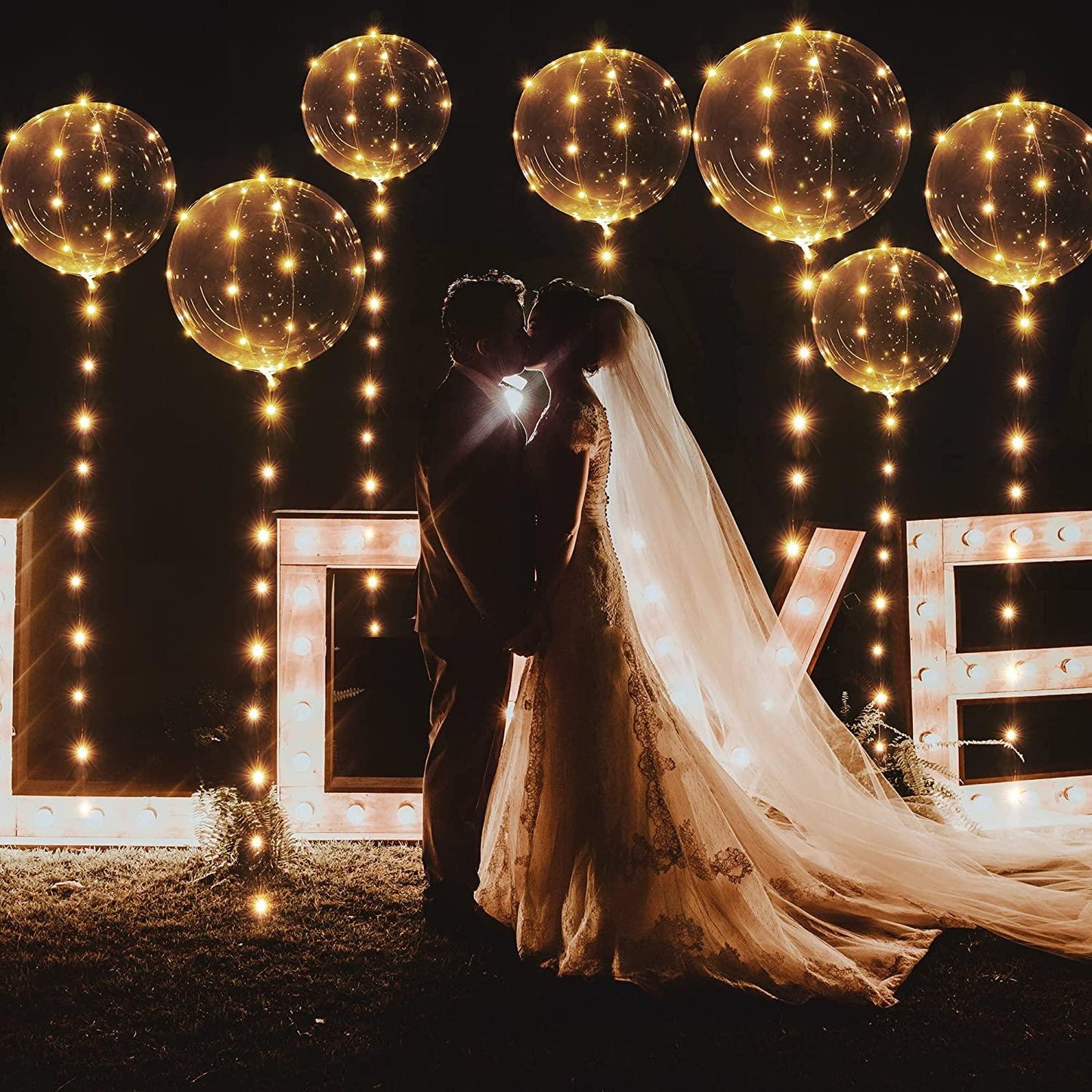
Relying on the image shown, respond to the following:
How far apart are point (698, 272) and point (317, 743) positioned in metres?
2.43

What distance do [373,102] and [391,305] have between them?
91cm

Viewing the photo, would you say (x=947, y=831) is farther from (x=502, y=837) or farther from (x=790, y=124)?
(x=790, y=124)

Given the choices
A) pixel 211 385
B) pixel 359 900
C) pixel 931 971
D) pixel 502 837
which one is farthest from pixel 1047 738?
pixel 211 385

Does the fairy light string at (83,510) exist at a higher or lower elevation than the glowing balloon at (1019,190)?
lower

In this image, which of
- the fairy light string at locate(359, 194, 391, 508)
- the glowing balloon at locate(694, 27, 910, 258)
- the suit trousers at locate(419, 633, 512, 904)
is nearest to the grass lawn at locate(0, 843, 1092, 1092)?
the suit trousers at locate(419, 633, 512, 904)

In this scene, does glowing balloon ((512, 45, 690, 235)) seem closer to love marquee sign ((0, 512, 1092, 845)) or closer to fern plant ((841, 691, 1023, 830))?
love marquee sign ((0, 512, 1092, 845))

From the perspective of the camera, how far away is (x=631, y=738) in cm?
246

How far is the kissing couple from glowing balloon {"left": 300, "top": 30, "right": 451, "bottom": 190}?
0.78 m

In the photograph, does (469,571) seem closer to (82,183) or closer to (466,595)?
(466,595)

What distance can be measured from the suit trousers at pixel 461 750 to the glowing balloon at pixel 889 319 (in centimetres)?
166

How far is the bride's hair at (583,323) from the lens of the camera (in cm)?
263

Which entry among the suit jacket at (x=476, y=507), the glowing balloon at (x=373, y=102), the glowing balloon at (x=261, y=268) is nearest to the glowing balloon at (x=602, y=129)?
the glowing balloon at (x=373, y=102)

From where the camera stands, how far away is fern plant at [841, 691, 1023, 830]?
3188 mm

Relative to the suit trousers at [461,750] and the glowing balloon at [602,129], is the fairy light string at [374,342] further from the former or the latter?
the suit trousers at [461,750]
